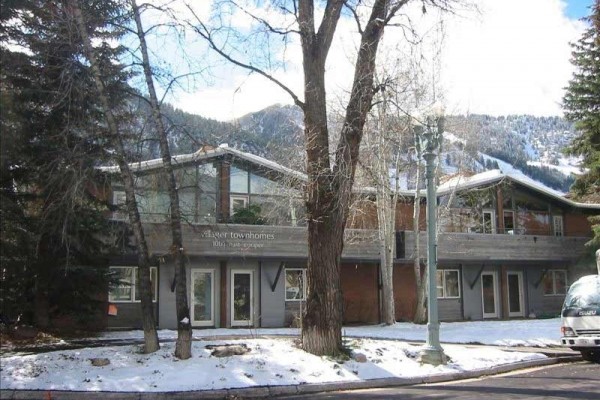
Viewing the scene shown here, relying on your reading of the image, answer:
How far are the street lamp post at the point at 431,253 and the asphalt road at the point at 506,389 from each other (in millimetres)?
1098

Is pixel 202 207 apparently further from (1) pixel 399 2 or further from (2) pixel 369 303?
(1) pixel 399 2

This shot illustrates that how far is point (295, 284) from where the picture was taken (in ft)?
86.2

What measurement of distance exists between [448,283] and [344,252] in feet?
23.0

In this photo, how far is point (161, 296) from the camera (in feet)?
77.0

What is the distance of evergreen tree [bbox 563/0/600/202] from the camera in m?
27.7

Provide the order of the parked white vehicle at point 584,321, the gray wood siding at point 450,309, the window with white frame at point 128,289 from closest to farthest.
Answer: the parked white vehicle at point 584,321 < the window with white frame at point 128,289 < the gray wood siding at point 450,309

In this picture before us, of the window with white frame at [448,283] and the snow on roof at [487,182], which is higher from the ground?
the snow on roof at [487,182]

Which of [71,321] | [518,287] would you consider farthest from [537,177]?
[71,321]

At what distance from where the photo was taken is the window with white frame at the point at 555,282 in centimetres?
3241

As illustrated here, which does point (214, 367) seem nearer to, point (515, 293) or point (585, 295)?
point (585, 295)

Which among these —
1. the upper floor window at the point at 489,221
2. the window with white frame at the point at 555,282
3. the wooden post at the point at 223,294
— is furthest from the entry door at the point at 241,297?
the window with white frame at the point at 555,282

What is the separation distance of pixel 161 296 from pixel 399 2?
1470cm

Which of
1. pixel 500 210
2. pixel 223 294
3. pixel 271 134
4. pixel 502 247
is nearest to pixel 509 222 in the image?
pixel 500 210

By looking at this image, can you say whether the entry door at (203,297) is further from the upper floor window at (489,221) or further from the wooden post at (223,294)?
the upper floor window at (489,221)
